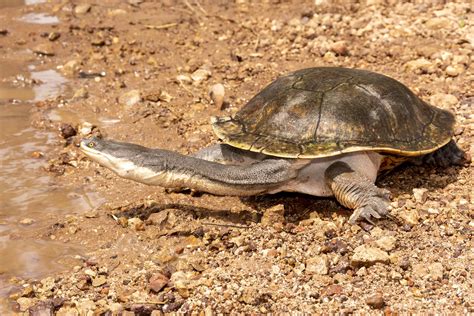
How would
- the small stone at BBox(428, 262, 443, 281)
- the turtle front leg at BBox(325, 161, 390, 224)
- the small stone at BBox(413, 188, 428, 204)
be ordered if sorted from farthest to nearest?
the small stone at BBox(413, 188, 428, 204) → the turtle front leg at BBox(325, 161, 390, 224) → the small stone at BBox(428, 262, 443, 281)

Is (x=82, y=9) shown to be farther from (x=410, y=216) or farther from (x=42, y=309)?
(x=410, y=216)

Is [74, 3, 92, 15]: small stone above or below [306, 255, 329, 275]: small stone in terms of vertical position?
below

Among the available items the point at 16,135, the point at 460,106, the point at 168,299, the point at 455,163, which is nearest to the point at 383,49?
the point at 460,106

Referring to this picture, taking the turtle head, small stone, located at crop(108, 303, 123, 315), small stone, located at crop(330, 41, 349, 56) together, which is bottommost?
small stone, located at crop(108, 303, 123, 315)

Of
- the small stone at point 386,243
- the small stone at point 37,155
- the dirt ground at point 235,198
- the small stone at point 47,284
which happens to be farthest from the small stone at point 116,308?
the small stone at point 37,155

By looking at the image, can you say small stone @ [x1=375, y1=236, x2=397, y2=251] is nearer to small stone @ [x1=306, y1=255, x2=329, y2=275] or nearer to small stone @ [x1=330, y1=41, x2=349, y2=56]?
small stone @ [x1=306, y1=255, x2=329, y2=275]

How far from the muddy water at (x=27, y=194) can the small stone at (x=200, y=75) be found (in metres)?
1.75

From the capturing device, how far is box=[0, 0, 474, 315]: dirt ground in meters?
3.89

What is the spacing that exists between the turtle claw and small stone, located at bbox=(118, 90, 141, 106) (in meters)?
3.46

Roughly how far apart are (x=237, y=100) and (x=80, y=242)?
3009mm

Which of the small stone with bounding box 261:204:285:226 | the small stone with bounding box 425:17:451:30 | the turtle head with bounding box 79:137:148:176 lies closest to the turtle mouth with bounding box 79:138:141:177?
the turtle head with bounding box 79:137:148:176

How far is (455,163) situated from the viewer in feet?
17.7

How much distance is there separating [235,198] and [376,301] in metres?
1.88

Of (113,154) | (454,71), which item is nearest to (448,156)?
(454,71)
